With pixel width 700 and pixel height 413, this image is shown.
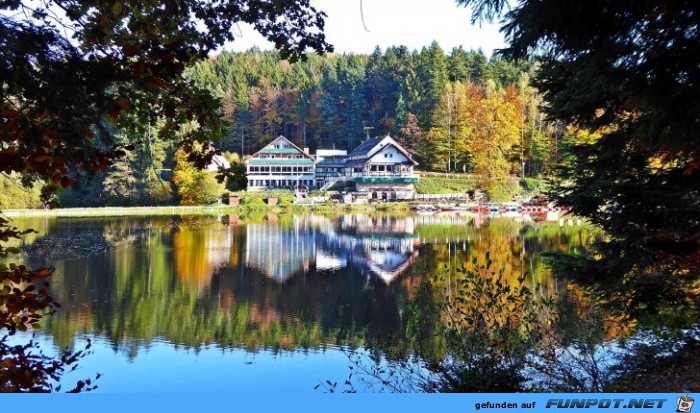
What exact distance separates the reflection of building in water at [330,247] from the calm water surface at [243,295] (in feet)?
0.16

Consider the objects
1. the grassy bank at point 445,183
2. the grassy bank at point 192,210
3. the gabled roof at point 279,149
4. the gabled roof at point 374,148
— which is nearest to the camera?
the grassy bank at point 192,210

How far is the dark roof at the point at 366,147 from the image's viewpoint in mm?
38875

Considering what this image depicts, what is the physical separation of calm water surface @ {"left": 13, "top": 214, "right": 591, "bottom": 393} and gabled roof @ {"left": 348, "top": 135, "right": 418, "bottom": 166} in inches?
733

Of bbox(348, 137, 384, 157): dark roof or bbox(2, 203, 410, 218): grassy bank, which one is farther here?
bbox(348, 137, 384, 157): dark roof

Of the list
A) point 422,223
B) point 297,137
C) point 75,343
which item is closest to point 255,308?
point 75,343

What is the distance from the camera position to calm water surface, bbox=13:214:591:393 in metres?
5.96

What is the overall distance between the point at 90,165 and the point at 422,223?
22333 millimetres

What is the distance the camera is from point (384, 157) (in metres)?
38.2

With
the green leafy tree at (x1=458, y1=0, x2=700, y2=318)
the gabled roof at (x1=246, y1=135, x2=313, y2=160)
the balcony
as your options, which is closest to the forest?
the gabled roof at (x1=246, y1=135, x2=313, y2=160)

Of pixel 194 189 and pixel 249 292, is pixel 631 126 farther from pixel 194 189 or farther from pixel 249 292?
pixel 194 189

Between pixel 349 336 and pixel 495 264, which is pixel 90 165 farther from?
pixel 495 264

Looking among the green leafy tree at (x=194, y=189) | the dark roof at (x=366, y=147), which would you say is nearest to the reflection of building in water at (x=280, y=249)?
the green leafy tree at (x=194, y=189)

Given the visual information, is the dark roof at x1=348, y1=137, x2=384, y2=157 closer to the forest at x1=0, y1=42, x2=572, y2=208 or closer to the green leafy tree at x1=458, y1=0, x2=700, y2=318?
the forest at x1=0, y1=42, x2=572, y2=208

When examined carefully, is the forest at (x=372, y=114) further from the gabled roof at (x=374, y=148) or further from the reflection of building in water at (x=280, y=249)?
the reflection of building in water at (x=280, y=249)
